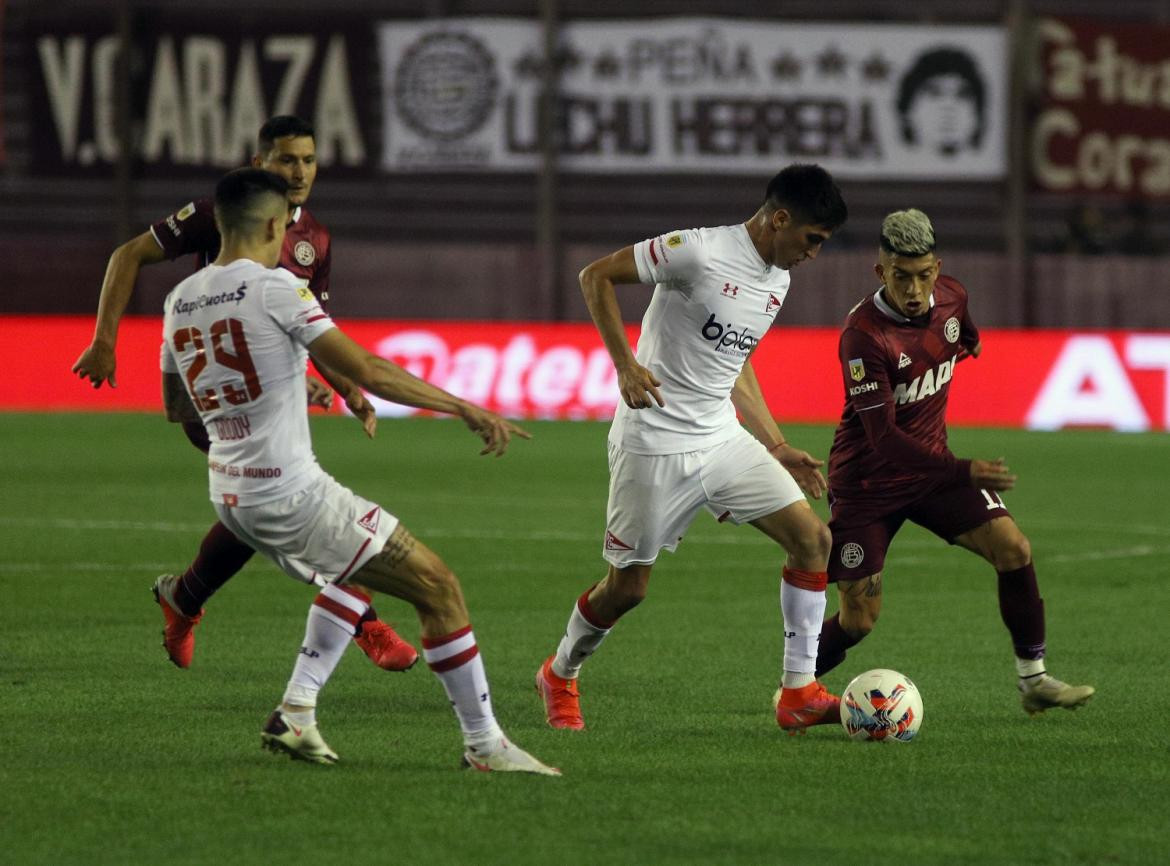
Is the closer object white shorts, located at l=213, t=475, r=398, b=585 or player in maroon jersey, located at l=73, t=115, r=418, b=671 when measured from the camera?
white shorts, located at l=213, t=475, r=398, b=585

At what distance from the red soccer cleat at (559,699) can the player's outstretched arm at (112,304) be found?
197 cm

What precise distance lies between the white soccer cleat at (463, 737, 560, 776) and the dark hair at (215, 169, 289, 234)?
1.77m

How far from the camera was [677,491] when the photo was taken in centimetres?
777

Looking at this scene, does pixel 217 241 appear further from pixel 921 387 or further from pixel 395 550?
pixel 921 387

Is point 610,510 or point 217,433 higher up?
point 217,433

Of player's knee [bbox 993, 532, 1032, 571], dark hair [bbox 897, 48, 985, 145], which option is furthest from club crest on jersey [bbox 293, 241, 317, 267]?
dark hair [bbox 897, 48, 985, 145]

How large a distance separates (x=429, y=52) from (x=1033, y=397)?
34.1 feet

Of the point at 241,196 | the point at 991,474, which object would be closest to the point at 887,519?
the point at 991,474

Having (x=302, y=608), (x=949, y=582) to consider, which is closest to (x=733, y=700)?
(x=302, y=608)

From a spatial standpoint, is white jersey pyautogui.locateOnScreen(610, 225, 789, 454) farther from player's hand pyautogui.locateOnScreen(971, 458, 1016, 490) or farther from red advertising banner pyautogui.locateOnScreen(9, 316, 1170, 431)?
red advertising banner pyautogui.locateOnScreen(9, 316, 1170, 431)

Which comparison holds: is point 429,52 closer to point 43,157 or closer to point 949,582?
point 43,157

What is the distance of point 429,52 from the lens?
28.9 metres

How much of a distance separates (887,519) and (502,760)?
2250mm

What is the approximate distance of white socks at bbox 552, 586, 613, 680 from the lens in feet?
25.8
